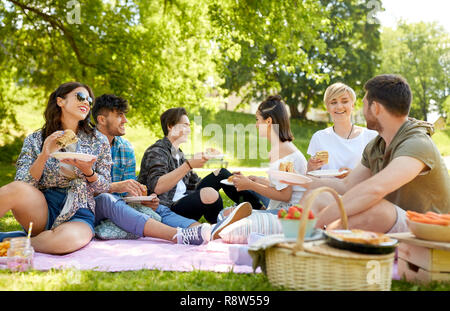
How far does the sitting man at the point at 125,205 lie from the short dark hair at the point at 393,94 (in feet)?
6.15

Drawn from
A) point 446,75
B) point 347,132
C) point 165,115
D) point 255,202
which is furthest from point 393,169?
point 446,75

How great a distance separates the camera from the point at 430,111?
42875 mm

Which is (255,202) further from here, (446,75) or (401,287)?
(446,75)

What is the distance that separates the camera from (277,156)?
4621mm

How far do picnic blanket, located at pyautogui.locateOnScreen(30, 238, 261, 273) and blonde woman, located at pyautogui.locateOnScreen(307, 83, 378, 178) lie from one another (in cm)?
167

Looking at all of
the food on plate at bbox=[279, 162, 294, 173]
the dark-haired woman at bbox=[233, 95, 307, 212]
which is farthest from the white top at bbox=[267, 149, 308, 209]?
the food on plate at bbox=[279, 162, 294, 173]

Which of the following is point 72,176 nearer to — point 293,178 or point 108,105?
point 108,105

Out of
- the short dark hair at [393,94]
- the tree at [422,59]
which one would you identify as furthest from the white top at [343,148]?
the tree at [422,59]

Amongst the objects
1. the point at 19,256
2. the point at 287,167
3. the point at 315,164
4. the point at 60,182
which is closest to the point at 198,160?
the point at 287,167

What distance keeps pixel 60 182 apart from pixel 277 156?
2.10m

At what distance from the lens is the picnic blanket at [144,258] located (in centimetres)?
354

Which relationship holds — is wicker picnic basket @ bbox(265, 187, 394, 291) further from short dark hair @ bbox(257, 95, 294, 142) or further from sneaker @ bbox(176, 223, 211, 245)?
short dark hair @ bbox(257, 95, 294, 142)

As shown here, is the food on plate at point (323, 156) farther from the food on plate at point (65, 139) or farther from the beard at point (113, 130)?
the food on plate at point (65, 139)
